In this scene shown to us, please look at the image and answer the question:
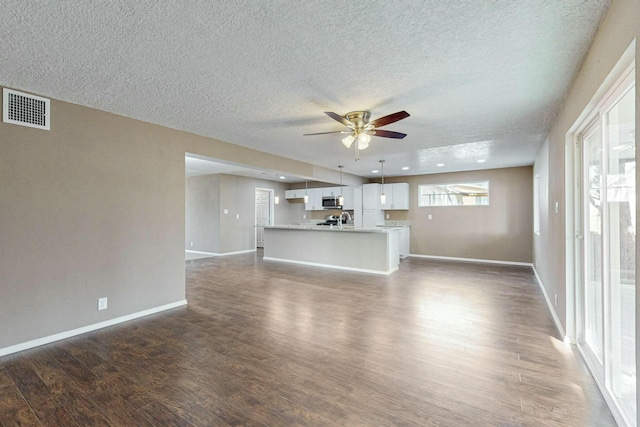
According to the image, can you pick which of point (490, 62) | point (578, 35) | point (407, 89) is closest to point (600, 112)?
point (578, 35)

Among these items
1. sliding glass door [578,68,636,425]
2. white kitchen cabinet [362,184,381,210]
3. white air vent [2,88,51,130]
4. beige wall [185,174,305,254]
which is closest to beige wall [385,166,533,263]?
white kitchen cabinet [362,184,381,210]

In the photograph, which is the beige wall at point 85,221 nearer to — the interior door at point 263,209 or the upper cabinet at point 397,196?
the upper cabinet at point 397,196

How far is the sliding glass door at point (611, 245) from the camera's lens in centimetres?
161

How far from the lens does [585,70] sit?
2096mm

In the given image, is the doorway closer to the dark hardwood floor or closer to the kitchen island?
the kitchen island

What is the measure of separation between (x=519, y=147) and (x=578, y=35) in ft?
11.5

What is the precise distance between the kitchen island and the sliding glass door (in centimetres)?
361

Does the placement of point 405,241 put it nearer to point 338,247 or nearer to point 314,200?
point 338,247

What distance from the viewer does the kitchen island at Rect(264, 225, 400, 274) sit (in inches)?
235

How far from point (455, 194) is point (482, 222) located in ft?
3.24

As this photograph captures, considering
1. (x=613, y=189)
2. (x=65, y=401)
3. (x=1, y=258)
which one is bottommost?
(x=65, y=401)

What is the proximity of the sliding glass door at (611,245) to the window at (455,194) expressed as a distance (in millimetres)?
5218

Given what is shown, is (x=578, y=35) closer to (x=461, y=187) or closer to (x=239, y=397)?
(x=239, y=397)

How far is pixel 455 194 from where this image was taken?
7.76 m
